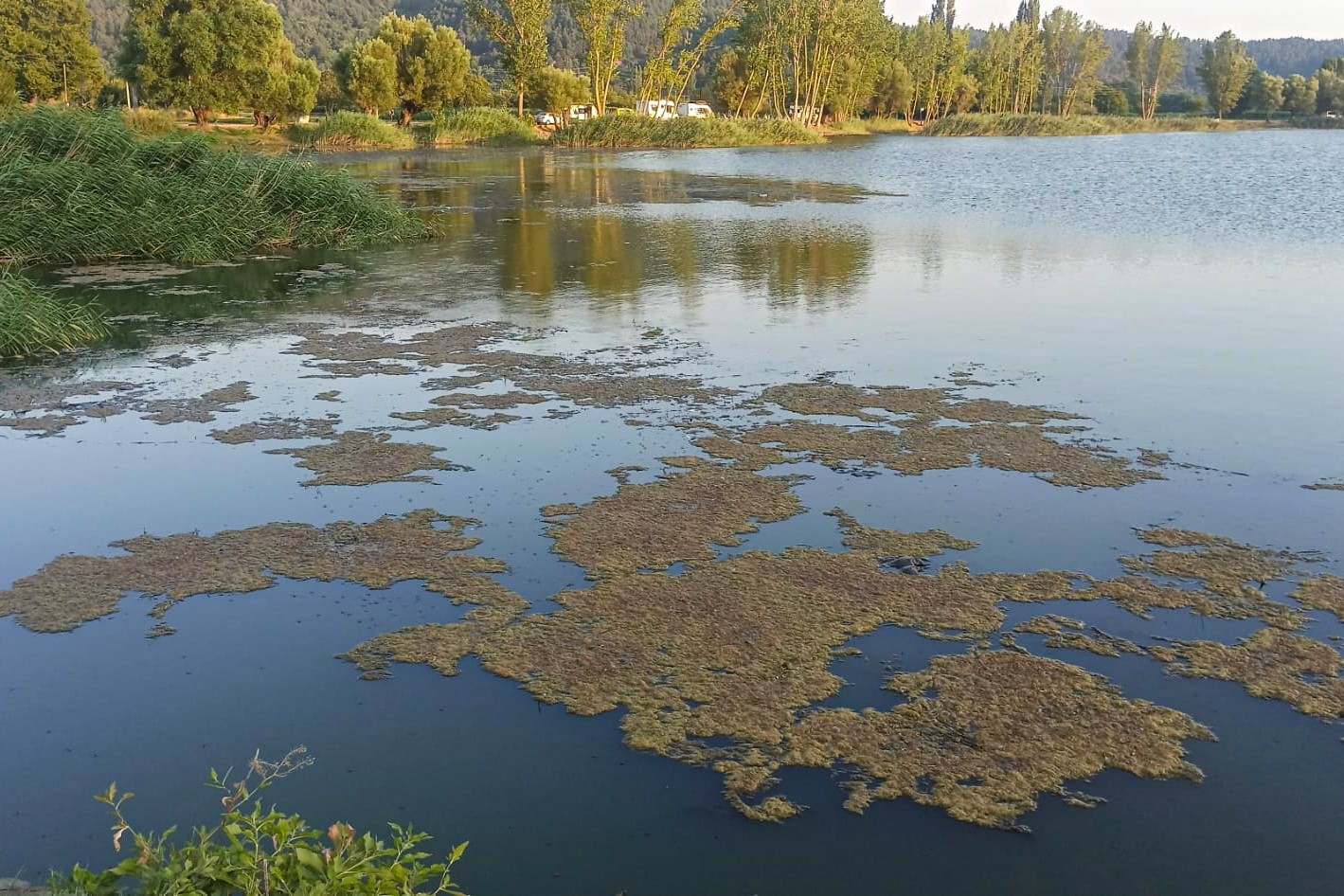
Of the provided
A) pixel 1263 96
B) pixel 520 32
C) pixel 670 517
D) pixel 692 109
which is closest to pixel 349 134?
pixel 520 32

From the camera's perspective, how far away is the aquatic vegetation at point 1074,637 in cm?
432

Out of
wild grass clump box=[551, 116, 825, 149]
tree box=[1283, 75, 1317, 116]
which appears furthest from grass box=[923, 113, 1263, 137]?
wild grass clump box=[551, 116, 825, 149]

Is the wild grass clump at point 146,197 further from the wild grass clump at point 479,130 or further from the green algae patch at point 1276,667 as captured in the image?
the wild grass clump at point 479,130

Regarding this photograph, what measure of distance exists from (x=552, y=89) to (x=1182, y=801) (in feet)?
205

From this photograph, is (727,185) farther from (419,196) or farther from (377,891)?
(377,891)

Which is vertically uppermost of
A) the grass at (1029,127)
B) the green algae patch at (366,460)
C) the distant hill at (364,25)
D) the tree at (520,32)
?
the distant hill at (364,25)

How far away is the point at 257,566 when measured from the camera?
202 inches

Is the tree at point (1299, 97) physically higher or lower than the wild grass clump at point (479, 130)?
higher

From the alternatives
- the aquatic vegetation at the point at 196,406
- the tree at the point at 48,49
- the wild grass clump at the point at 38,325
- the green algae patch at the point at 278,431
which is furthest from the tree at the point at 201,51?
the green algae patch at the point at 278,431

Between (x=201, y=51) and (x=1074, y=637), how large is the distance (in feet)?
159

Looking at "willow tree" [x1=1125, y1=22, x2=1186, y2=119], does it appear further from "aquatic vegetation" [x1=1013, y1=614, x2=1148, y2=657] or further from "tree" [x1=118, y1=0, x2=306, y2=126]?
"aquatic vegetation" [x1=1013, y1=614, x2=1148, y2=657]

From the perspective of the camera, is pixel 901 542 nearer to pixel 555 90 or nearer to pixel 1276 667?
pixel 1276 667

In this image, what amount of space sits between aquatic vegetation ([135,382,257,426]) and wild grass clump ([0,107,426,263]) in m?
6.26

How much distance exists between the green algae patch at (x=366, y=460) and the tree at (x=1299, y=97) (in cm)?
11114
